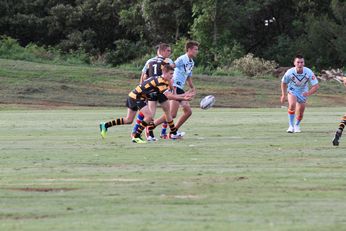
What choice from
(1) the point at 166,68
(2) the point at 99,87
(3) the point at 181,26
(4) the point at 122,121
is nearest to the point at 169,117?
(4) the point at 122,121

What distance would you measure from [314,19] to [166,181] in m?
56.4

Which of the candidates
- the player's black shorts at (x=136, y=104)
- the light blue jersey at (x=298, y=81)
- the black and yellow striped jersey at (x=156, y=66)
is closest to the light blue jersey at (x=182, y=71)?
the black and yellow striped jersey at (x=156, y=66)

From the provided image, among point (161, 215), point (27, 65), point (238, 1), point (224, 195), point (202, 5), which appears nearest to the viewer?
point (161, 215)

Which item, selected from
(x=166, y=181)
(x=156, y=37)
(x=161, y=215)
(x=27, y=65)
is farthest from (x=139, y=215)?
(x=156, y=37)

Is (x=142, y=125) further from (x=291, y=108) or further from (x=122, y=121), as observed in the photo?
(x=291, y=108)

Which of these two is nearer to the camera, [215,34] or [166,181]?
[166,181]

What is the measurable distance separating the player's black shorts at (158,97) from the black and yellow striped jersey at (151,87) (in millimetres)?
77

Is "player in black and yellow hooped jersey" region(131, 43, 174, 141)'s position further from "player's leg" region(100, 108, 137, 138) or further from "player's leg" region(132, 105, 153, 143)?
"player's leg" region(100, 108, 137, 138)

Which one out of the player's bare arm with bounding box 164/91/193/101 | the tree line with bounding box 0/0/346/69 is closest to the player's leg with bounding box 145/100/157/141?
the player's bare arm with bounding box 164/91/193/101

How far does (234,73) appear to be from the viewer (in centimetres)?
5916

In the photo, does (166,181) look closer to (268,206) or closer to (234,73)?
(268,206)

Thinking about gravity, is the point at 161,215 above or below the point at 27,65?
above

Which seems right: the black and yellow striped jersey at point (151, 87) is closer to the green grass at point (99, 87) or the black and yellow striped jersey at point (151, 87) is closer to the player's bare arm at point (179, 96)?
the player's bare arm at point (179, 96)

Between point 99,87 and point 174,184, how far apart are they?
1566 inches
